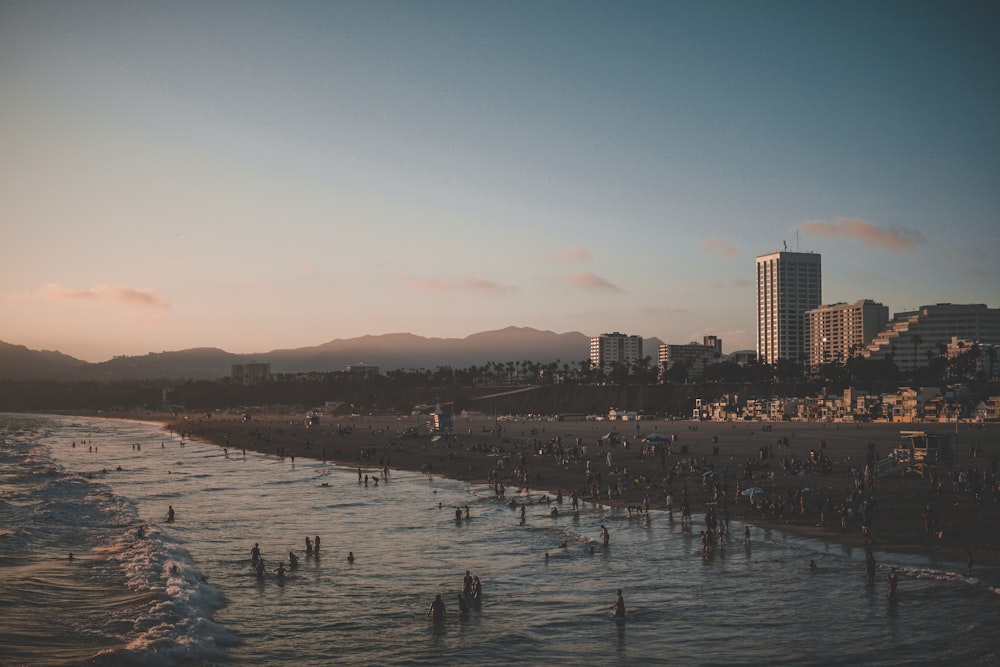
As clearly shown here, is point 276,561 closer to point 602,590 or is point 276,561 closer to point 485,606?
point 485,606

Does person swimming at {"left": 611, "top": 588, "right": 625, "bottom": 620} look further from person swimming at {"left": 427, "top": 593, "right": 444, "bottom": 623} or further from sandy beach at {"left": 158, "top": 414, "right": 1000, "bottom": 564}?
sandy beach at {"left": 158, "top": 414, "right": 1000, "bottom": 564}

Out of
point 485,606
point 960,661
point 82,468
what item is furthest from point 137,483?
point 960,661

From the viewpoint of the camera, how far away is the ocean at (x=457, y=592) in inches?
744

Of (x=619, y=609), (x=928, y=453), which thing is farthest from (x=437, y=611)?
(x=928, y=453)

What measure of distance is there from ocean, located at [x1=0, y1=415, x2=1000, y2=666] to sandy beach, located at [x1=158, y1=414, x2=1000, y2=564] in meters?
2.64

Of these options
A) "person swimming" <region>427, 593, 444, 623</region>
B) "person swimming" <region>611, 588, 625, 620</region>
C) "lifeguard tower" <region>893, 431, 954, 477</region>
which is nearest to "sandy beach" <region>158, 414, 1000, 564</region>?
"lifeguard tower" <region>893, 431, 954, 477</region>

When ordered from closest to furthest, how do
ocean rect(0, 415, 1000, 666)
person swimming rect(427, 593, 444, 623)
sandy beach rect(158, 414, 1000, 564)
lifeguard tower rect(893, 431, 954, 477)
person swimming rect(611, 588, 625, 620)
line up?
ocean rect(0, 415, 1000, 666), person swimming rect(611, 588, 625, 620), person swimming rect(427, 593, 444, 623), sandy beach rect(158, 414, 1000, 564), lifeguard tower rect(893, 431, 954, 477)

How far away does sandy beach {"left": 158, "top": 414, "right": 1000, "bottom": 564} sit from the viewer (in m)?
30.0

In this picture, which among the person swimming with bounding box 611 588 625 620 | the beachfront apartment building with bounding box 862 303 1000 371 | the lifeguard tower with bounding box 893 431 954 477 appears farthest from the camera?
the beachfront apartment building with bounding box 862 303 1000 371

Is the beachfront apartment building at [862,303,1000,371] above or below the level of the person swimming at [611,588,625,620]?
above

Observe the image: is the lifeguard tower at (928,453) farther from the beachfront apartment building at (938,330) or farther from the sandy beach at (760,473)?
the beachfront apartment building at (938,330)

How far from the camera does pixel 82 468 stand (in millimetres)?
68500

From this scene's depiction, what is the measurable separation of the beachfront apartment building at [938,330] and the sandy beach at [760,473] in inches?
4379

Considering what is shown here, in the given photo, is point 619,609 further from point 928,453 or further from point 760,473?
point 760,473
